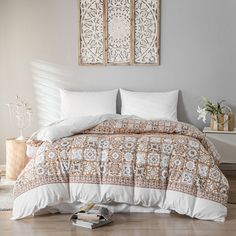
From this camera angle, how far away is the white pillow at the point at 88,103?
17.5 ft

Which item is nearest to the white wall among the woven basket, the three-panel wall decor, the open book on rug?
the three-panel wall decor

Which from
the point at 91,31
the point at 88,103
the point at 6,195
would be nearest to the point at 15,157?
the point at 6,195

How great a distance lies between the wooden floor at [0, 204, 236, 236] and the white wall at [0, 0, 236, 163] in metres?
2.09

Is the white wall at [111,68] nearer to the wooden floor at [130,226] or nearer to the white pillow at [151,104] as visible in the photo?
the white pillow at [151,104]

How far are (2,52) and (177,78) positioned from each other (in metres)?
2.15

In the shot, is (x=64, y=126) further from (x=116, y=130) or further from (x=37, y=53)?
(x=37, y=53)

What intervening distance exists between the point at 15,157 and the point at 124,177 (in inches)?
74.5

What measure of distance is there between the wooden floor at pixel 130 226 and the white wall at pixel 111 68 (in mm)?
2092

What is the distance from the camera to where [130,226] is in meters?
3.48

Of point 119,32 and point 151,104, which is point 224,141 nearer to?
point 151,104

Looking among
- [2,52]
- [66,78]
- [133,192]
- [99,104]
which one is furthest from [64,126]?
[2,52]

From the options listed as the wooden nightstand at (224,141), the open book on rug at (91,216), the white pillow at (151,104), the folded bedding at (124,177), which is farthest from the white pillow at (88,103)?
the open book on rug at (91,216)

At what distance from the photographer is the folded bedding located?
11.7 feet

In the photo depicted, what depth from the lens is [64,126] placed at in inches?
155
